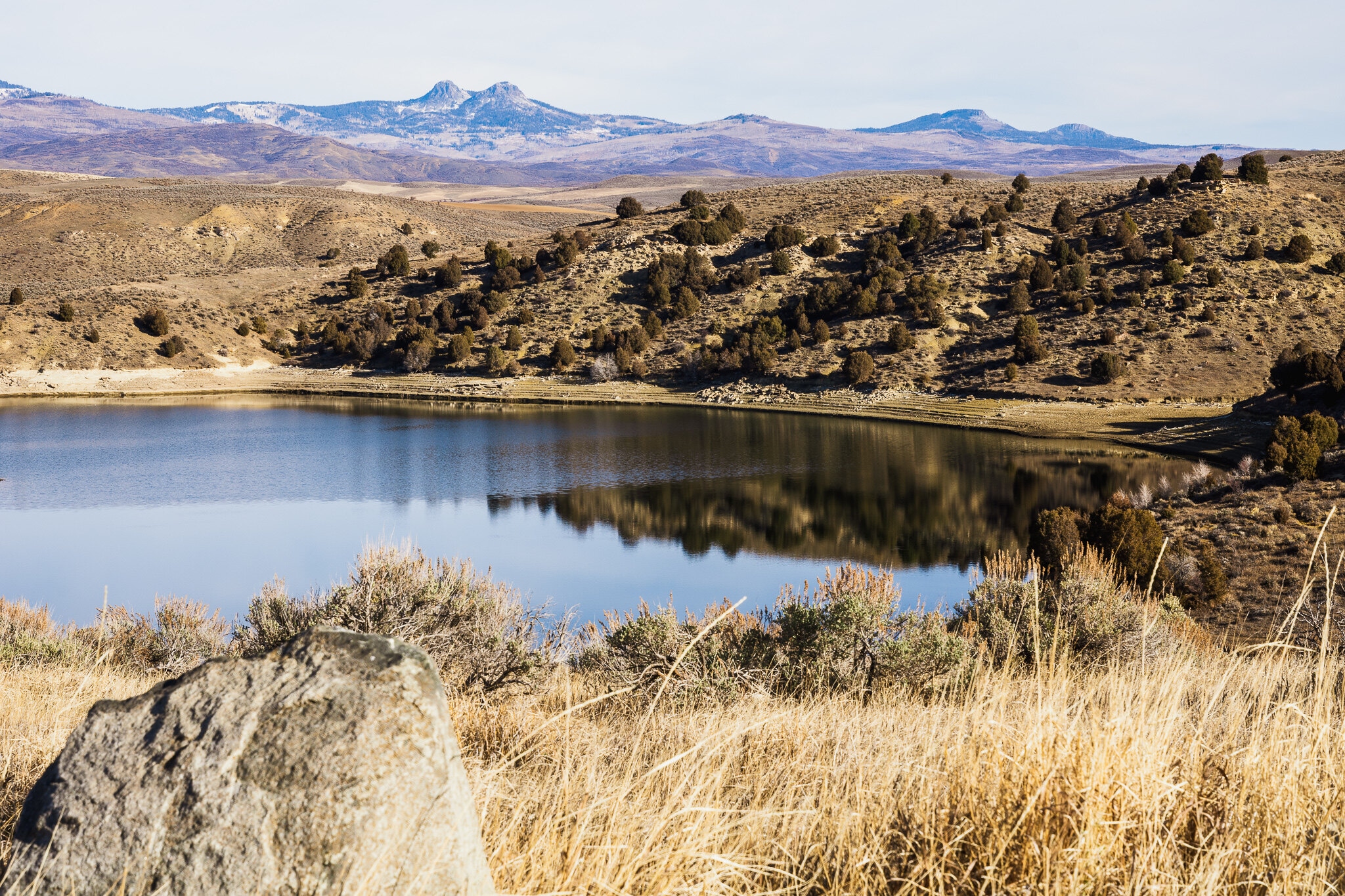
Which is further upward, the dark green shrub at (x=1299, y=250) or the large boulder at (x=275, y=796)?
the dark green shrub at (x=1299, y=250)

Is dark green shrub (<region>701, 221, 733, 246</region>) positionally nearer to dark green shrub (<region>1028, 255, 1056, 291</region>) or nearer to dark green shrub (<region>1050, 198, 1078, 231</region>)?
dark green shrub (<region>1050, 198, 1078, 231</region>)

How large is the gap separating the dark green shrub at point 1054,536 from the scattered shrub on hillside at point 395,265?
60800 millimetres

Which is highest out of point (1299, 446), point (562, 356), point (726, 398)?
point (1299, 446)

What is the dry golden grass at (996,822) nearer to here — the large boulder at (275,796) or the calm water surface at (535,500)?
the large boulder at (275,796)

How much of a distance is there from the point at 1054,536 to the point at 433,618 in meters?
14.3

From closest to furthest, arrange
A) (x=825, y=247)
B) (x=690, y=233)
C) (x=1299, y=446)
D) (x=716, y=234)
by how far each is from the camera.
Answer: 1. (x=1299, y=446)
2. (x=825, y=247)
3. (x=716, y=234)
4. (x=690, y=233)

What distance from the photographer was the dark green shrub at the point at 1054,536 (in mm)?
18750

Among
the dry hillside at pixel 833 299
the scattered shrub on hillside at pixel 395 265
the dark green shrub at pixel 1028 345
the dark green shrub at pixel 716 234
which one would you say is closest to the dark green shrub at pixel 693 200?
the dry hillside at pixel 833 299

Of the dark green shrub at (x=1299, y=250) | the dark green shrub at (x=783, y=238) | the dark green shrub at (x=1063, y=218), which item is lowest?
the dark green shrub at (x=1299, y=250)

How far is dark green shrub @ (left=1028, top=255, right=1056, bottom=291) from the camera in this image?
5338cm

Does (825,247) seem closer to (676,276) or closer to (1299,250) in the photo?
(676,276)

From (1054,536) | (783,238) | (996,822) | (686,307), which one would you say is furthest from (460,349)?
(996,822)

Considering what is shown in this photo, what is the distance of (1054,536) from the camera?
19328 millimetres

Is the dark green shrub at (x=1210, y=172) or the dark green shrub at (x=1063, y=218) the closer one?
the dark green shrub at (x=1210, y=172)
